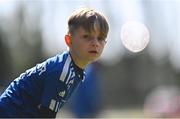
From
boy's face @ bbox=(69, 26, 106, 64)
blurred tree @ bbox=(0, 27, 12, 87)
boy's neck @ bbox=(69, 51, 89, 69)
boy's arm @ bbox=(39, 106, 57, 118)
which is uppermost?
boy's face @ bbox=(69, 26, 106, 64)

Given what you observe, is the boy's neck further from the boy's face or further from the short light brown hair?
the short light brown hair

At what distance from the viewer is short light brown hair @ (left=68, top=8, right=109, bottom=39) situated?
7.27m

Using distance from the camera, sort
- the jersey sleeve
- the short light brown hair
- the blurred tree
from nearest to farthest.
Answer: the jersey sleeve < the short light brown hair < the blurred tree

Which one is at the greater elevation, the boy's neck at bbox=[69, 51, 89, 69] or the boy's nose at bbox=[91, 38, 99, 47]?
the boy's nose at bbox=[91, 38, 99, 47]

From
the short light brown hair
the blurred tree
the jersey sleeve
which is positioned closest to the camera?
the jersey sleeve

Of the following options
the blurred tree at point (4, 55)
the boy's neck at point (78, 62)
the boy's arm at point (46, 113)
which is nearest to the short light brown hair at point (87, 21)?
the boy's neck at point (78, 62)

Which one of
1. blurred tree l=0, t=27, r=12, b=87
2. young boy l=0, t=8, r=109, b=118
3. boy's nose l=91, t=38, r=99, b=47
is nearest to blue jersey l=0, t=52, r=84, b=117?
young boy l=0, t=8, r=109, b=118

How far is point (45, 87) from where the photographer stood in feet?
23.6

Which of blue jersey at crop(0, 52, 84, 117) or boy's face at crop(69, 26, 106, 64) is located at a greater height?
boy's face at crop(69, 26, 106, 64)

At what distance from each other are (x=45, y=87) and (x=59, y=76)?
0.16 metres

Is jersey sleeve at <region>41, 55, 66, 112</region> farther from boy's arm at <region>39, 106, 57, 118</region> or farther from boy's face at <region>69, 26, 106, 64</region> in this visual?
boy's face at <region>69, 26, 106, 64</region>

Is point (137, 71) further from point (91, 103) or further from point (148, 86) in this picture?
point (91, 103)

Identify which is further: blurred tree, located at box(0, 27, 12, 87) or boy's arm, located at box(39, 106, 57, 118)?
blurred tree, located at box(0, 27, 12, 87)

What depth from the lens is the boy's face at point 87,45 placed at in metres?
7.23
